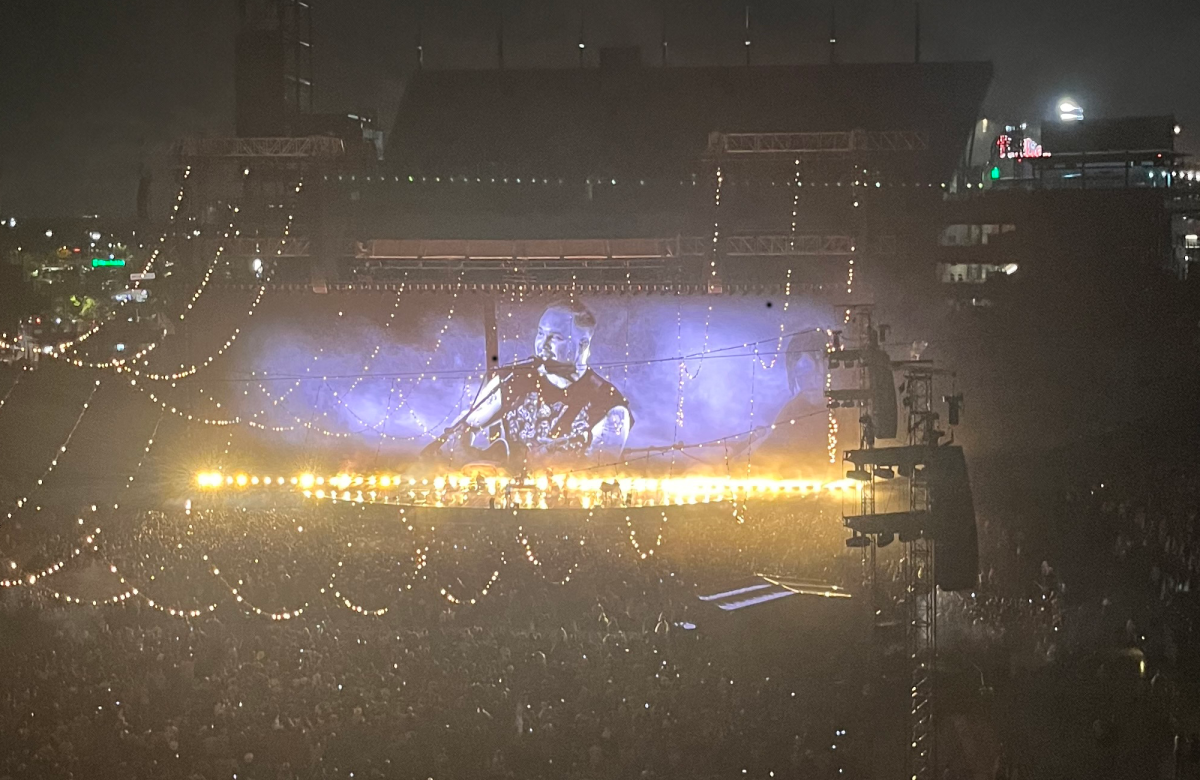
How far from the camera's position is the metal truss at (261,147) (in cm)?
1894

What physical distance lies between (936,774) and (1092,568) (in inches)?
167

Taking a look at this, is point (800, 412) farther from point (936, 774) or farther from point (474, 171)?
point (936, 774)

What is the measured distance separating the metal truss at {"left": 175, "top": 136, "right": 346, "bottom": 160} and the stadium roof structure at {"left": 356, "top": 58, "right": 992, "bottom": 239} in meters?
1.28

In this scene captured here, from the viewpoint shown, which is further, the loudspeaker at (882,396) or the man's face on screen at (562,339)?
the man's face on screen at (562,339)

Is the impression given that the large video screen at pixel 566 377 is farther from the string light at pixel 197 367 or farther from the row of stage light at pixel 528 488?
the string light at pixel 197 367

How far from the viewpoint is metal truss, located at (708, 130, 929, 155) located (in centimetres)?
1831

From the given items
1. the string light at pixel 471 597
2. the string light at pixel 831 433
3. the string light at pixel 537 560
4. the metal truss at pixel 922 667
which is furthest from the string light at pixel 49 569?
the string light at pixel 831 433

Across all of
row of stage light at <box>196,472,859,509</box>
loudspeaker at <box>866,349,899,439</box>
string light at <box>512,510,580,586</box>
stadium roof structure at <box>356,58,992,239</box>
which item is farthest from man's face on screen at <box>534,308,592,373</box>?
loudspeaker at <box>866,349,899,439</box>

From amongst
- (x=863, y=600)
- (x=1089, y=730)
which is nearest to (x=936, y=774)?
(x=1089, y=730)

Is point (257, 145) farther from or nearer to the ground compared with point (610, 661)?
farther from the ground

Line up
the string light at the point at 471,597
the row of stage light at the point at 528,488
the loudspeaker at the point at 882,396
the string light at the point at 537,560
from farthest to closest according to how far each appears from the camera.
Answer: the row of stage light at the point at 528,488 → the string light at the point at 537,560 → the string light at the point at 471,597 → the loudspeaker at the point at 882,396

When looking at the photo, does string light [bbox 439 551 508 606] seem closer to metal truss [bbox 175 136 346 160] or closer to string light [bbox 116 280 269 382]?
string light [bbox 116 280 269 382]

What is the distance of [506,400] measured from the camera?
19.5 meters

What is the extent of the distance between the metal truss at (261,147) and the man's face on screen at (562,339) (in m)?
4.42
